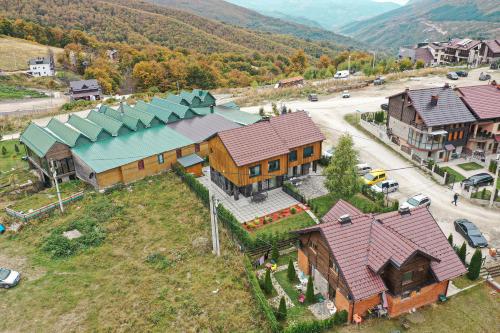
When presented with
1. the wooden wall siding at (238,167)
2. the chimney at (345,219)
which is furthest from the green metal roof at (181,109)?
the chimney at (345,219)

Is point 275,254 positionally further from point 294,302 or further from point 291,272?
point 294,302

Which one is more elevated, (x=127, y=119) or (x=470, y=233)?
(x=127, y=119)

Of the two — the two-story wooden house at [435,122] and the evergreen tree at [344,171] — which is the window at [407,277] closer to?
the evergreen tree at [344,171]

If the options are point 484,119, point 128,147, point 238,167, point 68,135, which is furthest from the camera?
point 484,119

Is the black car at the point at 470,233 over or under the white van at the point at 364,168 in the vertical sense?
under

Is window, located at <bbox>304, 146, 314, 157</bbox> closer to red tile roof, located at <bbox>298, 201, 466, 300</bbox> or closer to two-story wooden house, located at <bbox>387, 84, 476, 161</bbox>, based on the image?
two-story wooden house, located at <bbox>387, 84, 476, 161</bbox>

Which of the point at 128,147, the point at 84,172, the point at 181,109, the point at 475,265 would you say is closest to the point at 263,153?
the point at 128,147
